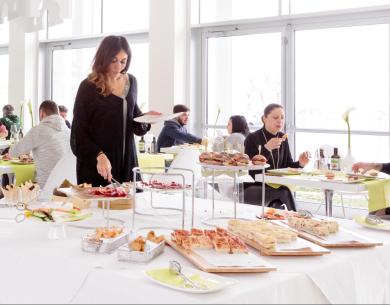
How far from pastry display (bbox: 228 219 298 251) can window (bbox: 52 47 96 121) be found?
8.27 meters

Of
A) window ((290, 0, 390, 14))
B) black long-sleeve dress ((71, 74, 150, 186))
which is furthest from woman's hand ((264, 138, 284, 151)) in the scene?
window ((290, 0, 390, 14))

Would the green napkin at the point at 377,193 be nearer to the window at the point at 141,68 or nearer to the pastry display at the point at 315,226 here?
the pastry display at the point at 315,226

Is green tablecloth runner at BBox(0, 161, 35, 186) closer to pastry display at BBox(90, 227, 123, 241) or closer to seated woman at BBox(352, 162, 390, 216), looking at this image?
seated woman at BBox(352, 162, 390, 216)

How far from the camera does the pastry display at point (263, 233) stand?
146 centimetres

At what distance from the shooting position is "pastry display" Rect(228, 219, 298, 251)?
4.80 ft

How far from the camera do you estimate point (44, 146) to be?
4.41 metres

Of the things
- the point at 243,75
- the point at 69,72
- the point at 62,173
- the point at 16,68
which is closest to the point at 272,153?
the point at 62,173

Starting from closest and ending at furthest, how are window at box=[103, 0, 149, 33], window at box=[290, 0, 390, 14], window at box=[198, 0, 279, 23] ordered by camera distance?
window at box=[290, 0, 390, 14]
window at box=[198, 0, 279, 23]
window at box=[103, 0, 149, 33]

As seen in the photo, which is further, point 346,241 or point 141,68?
point 141,68

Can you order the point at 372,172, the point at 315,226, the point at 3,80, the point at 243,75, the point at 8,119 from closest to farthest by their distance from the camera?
the point at 315,226 < the point at 372,172 < the point at 243,75 < the point at 8,119 < the point at 3,80

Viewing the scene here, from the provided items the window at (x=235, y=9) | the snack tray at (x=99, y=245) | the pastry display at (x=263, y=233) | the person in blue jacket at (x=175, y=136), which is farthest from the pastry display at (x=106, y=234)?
the window at (x=235, y=9)

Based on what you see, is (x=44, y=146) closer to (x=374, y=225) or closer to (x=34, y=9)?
(x=34, y=9)

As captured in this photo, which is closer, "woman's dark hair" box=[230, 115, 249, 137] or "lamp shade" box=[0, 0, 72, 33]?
"lamp shade" box=[0, 0, 72, 33]

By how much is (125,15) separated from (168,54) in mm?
1521
